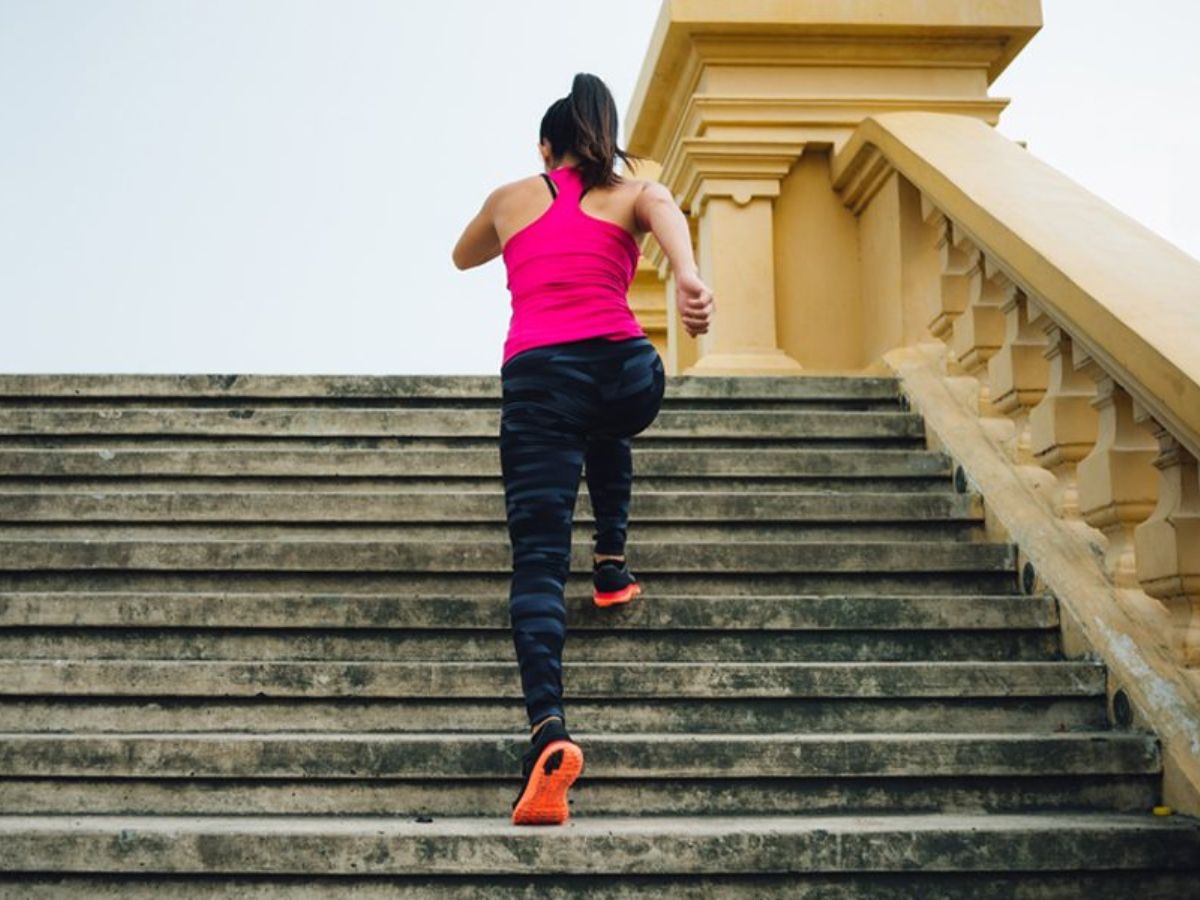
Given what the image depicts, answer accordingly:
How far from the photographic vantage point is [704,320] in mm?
3482

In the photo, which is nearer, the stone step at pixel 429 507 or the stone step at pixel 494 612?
the stone step at pixel 494 612

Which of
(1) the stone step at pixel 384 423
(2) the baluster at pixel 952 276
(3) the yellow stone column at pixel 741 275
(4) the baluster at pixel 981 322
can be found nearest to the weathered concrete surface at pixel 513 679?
(4) the baluster at pixel 981 322

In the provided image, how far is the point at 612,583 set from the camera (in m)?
4.11

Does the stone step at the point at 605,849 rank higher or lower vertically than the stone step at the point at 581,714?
lower

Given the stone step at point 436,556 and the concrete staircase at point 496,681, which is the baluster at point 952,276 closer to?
the concrete staircase at point 496,681

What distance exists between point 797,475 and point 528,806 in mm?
2297

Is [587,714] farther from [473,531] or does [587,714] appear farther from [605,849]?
[473,531]

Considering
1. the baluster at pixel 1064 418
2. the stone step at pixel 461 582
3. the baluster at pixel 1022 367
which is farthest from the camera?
the baluster at pixel 1022 367

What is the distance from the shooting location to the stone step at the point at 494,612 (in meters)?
4.13

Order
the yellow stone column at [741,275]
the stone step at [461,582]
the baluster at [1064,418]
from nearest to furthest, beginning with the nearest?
1. the baluster at [1064,418]
2. the stone step at [461,582]
3. the yellow stone column at [741,275]

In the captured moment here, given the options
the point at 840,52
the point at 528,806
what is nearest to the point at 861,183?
the point at 840,52

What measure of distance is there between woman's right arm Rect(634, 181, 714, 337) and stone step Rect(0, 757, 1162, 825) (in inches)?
42.6

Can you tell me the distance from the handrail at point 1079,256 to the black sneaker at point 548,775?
1487 mm

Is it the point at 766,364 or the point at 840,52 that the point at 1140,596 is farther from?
the point at 840,52
